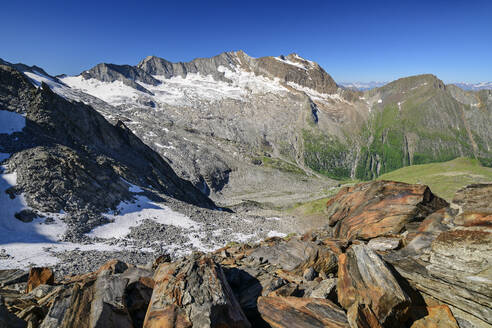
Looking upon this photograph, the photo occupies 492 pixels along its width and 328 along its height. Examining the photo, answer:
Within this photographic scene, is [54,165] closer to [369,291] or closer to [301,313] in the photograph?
[301,313]

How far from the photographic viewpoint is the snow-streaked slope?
45.3 meters

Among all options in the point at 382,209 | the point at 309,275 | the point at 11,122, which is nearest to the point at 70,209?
the point at 11,122

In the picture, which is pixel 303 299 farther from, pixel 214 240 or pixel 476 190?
pixel 214 240

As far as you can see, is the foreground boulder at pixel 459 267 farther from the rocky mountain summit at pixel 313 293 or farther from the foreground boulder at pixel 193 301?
the foreground boulder at pixel 193 301

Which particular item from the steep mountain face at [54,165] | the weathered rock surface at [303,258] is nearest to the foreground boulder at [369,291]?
the weathered rock surface at [303,258]

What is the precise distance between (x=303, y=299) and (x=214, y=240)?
34.4 meters

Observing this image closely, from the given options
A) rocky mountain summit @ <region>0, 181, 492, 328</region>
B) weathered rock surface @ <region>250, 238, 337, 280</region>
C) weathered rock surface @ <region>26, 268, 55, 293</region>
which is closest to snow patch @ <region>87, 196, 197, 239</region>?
weathered rock surface @ <region>26, 268, 55, 293</region>

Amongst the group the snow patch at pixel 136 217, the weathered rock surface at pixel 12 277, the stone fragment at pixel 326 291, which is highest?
the stone fragment at pixel 326 291

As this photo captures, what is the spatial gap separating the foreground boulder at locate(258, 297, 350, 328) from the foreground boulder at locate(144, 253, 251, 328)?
3.56 ft

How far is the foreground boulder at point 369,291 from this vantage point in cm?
813

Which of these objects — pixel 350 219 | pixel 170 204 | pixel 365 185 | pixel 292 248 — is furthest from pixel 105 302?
pixel 170 204

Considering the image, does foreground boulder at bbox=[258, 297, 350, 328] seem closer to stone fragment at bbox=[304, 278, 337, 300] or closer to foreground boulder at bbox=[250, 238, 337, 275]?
stone fragment at bbox=[304, 278, 337, 300]

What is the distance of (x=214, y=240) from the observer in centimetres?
4200

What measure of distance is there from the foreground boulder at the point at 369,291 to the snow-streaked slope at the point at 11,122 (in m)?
59.0
